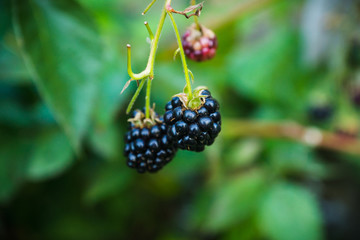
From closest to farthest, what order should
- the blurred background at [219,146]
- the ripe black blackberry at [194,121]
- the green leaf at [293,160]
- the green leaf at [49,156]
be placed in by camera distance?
the ripe black blackberry at [194,121] < the green leaf at [49,156] < the blurred background at [219,146] < the green leaf at [293,160]

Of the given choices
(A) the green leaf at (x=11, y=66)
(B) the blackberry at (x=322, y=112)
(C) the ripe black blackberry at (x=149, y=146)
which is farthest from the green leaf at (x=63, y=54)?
(B) the blackberry at (x=322, y=112)

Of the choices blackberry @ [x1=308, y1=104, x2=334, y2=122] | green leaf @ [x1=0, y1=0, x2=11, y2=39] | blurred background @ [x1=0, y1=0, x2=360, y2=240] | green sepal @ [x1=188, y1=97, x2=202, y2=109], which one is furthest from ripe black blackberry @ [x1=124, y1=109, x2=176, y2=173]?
blackberry @ [x1=308, y1=104, x2=334, y2=122]

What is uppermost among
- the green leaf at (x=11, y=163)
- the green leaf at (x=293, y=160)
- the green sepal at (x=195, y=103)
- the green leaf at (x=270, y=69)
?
the green leaf at (x=270, y=69)

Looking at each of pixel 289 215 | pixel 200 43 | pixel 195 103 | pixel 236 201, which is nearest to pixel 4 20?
pixel 200 43

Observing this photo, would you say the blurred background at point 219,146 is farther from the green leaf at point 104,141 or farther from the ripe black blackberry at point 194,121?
the ripe black blackberry at point 194,121

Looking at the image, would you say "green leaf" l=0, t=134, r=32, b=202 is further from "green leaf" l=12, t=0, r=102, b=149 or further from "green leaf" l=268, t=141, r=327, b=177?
"green leaf" l=268, t=141, r=327, b=177

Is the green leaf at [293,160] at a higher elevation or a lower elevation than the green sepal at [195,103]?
higher
